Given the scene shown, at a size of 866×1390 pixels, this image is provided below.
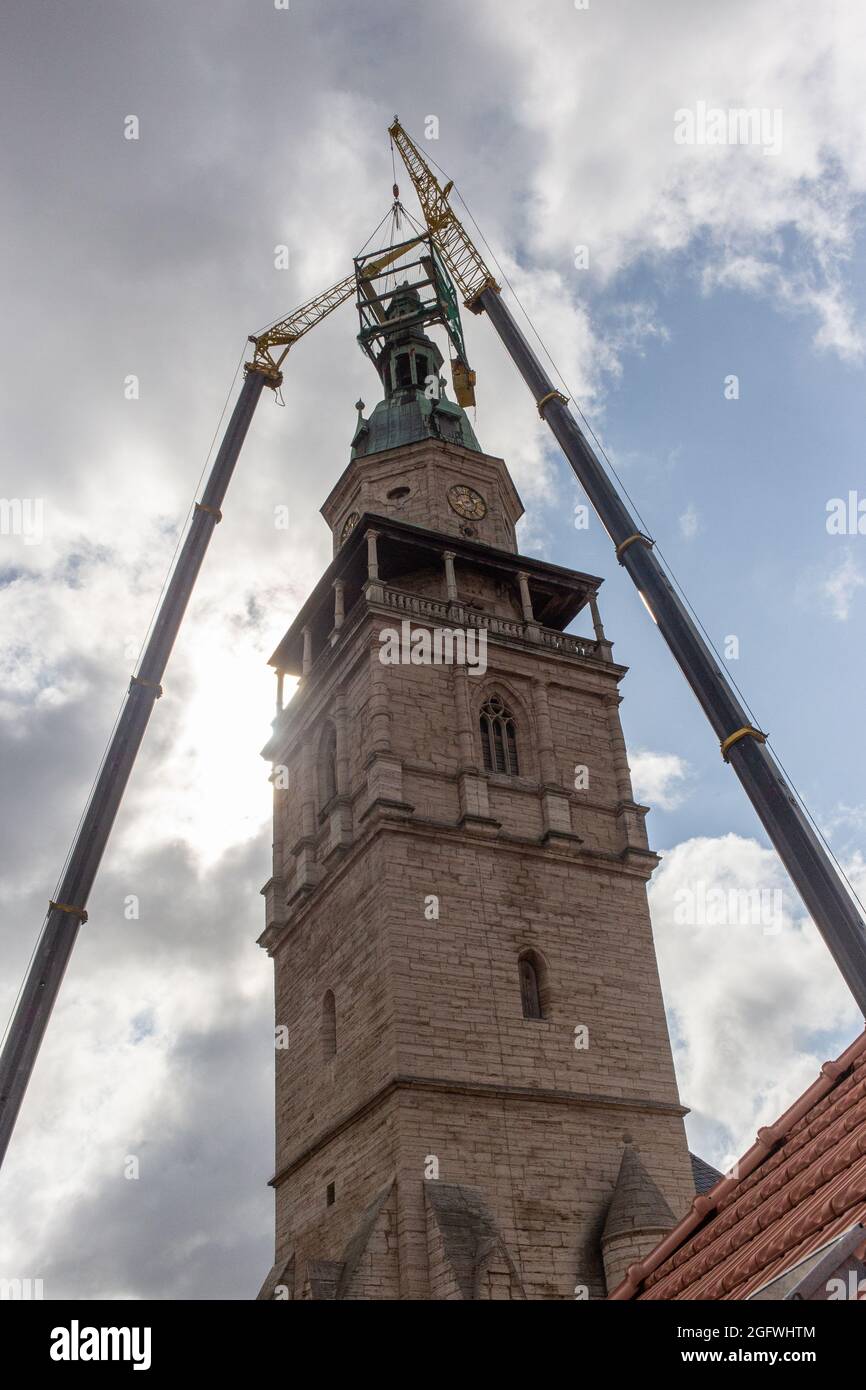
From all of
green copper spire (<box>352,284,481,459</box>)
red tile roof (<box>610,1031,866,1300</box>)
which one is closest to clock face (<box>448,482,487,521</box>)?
green copper spire (<box>352,284,481,459</box>)

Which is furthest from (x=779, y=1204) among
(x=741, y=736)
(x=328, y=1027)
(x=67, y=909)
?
(x=328, y=1027)

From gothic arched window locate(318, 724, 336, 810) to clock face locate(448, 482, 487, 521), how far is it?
9.00 m

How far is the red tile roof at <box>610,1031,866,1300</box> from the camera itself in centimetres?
868

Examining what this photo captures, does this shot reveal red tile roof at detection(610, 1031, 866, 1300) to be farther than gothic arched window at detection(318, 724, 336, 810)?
No

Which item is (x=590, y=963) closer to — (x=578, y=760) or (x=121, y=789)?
(x=578, y=760)

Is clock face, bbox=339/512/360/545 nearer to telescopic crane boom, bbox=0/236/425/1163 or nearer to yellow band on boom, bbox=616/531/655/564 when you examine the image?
telescopic crane boom, bbox=0/236/425/1163

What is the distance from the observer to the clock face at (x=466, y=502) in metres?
39.1

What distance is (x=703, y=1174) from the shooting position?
31.7m

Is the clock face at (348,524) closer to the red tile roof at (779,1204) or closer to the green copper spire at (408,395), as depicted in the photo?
the green copper spire at (408,395)

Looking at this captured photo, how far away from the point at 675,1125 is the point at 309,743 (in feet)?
46.1

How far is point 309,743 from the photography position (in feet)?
115

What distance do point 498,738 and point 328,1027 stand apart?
8620mm
